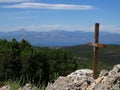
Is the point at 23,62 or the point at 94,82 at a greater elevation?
the point at 94,82

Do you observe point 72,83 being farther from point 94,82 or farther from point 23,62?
point 23,62

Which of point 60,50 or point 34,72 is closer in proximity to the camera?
point 34,72

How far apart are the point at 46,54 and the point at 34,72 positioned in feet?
47.0

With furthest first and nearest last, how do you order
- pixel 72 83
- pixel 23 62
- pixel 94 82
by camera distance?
1. pixel 23 62
2. pixel 72 83
3. pixel 94 82

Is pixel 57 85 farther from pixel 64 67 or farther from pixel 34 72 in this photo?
pixel 64 67

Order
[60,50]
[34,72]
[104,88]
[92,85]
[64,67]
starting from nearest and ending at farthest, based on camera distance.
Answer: [104,88] → [92,85] → [34,72] → [64,67] → [60,50]

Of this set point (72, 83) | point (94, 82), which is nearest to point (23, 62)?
point (72, 83)

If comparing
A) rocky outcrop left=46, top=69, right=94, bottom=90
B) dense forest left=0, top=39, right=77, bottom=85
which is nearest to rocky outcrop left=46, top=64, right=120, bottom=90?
rocky outcrop left=46, top=69, right=94, bottom=90

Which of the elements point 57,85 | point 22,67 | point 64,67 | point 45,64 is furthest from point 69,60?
point 57,85

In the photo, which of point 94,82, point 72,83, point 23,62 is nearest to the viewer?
point 94,82

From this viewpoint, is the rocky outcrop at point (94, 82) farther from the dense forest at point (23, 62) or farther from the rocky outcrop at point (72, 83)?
the dense forest at point (23, 62)

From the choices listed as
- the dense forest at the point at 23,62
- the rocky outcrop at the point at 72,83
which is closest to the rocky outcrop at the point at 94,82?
the rocky outcrop at the point at 72,83

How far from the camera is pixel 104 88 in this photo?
9133mm

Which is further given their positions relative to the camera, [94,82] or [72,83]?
[72,83]
